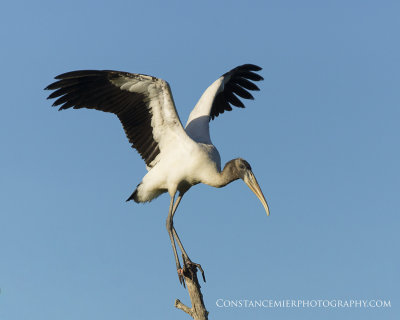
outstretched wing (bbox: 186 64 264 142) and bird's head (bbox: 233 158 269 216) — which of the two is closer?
bird's head (bbox: 233 158 269 216)

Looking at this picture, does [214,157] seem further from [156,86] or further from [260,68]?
[260,68]

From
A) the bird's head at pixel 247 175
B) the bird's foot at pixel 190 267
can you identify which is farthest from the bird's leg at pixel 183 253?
the bird's head at pixel 247 175

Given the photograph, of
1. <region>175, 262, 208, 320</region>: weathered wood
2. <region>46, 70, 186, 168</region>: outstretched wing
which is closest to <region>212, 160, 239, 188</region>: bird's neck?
<region>46, 70, 186, 168</region>: outstretched wing

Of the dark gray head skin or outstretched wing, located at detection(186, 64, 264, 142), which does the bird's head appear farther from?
outstretched wing, located at detection(186, 64, 264, 142)

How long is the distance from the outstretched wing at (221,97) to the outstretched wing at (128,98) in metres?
0.79

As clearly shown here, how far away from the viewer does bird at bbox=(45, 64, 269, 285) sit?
32.3ft

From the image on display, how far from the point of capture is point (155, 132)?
10242mm

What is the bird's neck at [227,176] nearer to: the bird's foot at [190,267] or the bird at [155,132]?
the bird at [155,132]

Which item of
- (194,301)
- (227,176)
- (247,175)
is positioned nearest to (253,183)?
(247,175)

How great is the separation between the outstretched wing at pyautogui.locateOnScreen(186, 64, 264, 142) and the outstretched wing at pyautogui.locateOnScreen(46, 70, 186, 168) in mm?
793

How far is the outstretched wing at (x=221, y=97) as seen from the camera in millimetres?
11023

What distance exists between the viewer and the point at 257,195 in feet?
32.3

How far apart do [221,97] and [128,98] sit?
3.59 meters

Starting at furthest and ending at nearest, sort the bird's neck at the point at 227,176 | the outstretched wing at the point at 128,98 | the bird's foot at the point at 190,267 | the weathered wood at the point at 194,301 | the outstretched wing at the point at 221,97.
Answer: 1. the outstretched wing at the point at 221,97
2. the bird's neck at the point at 227,176
3. the outstretched wing at the point at 128,98
4. the bird's foot at the point at 190,267
5. the weathered wood at the point at 194,301
